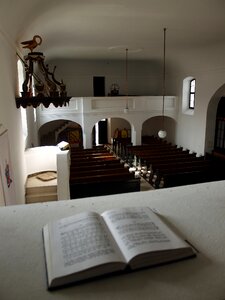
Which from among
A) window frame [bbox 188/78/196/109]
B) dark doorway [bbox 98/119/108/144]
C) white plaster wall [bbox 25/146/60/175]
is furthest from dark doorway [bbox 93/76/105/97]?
white plaster wall [bbox 25/146/60/175]

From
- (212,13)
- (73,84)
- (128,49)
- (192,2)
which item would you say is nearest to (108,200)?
(192,2)

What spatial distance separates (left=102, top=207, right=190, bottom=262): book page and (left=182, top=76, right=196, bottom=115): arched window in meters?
12.8

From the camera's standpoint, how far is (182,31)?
8008 mm

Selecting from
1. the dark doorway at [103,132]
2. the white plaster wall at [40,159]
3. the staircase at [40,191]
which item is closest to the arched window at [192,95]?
the dark doorway at [103,132]

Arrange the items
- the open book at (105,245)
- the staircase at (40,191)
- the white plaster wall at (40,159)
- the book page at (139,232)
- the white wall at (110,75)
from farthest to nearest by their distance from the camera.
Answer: the white wall at (110,75), the white plaster wall at (40,159), the staircase at (40,191), the book page at (139,232), the open book at (105,245)

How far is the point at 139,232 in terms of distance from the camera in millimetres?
1411

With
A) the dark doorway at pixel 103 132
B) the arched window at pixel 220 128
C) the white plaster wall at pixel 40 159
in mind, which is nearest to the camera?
the white plaster wall at pixel 40 159

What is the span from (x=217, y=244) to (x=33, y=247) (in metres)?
1.03

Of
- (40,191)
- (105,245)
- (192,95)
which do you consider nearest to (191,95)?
(192,95)

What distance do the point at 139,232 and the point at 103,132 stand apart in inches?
694

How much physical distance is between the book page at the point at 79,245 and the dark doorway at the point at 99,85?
48.7 feet

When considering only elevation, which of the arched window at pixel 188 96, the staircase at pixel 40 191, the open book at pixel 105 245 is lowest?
the staircase at pixel 40 191

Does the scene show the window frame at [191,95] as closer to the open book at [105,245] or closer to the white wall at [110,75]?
the white wall at [110,75]

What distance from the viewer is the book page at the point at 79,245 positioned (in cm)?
120
